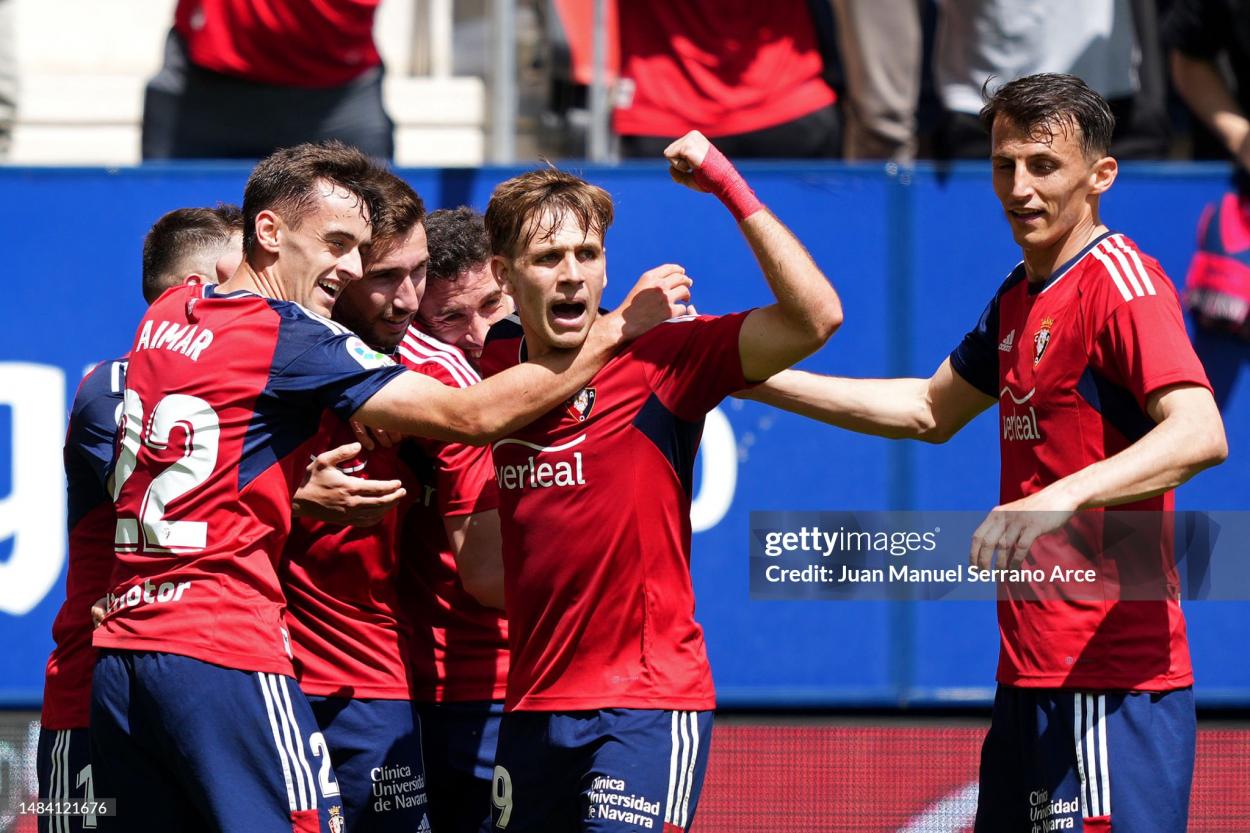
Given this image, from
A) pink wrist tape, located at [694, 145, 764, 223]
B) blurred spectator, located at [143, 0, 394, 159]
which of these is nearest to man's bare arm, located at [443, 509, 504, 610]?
Result: pink wrist tape, located at [694, 145, 764, 223]

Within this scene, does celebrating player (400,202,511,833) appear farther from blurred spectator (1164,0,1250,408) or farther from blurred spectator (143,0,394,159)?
blurred spectator (1164,0,1250,408)

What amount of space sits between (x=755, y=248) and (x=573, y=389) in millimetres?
518

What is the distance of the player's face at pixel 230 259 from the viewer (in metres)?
4.42

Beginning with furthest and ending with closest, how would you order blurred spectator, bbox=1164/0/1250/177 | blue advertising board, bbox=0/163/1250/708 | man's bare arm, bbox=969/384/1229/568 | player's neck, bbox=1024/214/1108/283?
blurred spectator, bbox=1164/0/1250/177
blue advertising board, bbox=0/163/1250/708
player's neck, bbox=1024/214/1108/283
man's bare arm, bbox=969/384/1229/568

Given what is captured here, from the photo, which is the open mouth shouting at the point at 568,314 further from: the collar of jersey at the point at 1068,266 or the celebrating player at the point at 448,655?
the collar of jersey at the point at 1068,266

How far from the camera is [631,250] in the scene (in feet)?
21.3

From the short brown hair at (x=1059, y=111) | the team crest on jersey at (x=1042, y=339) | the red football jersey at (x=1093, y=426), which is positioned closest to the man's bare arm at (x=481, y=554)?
the red football jersey at (x=1093, y=426)

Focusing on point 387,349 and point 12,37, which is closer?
point 387,349

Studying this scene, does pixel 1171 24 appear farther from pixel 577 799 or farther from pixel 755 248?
pixel 577 799

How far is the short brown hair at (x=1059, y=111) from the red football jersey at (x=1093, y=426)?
0.27 m

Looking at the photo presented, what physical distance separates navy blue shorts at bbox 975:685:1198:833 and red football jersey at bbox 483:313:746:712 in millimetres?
799

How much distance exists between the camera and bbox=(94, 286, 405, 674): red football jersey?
3.69m

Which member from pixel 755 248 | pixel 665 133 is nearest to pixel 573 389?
pixel 755 248

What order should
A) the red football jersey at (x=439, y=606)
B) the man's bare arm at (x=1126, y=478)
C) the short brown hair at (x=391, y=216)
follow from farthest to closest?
the red football jersey at (x=439, y=606)
the short brown hair at (x=391, y=216)
the man's bare arm at (x=1126, y=478)
